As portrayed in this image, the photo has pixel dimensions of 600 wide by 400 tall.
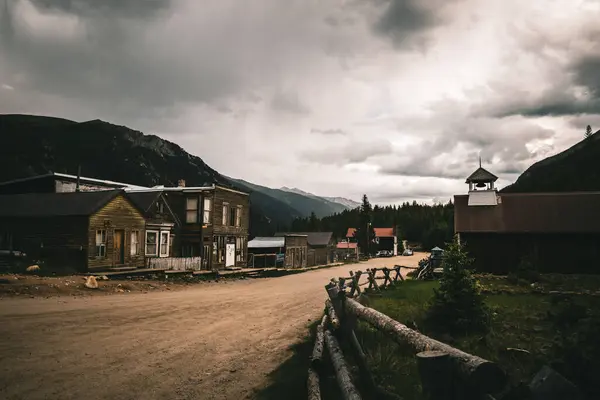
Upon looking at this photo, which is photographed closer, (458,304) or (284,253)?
(458,304)

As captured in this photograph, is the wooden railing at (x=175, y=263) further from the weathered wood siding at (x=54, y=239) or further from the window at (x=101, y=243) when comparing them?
the weathered wood siding at (x=54, y=239)

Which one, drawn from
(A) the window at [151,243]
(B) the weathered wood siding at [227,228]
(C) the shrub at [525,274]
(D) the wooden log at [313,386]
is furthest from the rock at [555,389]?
(B) the weathered wood siding at [227,228]

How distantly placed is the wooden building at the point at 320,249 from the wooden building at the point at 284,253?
3.06 m

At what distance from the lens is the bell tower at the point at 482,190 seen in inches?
1383

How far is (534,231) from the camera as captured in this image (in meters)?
30.5

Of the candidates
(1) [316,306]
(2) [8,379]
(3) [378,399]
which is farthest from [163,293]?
(3) [378,399]

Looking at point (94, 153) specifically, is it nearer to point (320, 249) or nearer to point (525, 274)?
point (320, 249)

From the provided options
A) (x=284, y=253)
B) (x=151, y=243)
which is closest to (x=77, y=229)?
(x=151, y=243)

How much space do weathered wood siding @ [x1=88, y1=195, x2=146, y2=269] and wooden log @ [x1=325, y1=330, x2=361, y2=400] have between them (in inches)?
850

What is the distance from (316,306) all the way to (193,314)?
6071 mm

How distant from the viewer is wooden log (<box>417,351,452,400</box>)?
493 centimetres

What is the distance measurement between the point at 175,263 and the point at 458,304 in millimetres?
23893

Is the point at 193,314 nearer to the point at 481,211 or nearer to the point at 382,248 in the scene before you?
the point at 481,211

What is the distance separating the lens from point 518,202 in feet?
114
